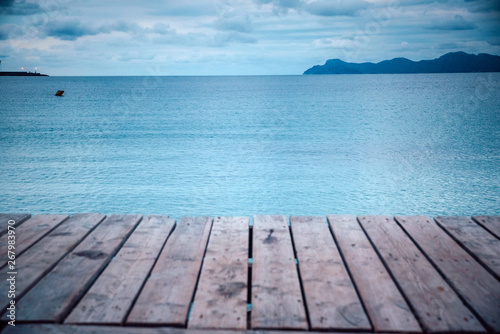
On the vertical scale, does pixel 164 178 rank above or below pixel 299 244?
below

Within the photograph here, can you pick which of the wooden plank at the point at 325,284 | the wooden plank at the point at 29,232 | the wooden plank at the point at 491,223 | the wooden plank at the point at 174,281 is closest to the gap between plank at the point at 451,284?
the wooden plank at the point at 325,284

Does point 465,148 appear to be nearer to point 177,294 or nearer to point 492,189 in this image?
point 492,189

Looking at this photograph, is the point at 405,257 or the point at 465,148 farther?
the point at 465,148

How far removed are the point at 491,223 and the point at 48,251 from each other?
4.49 meters

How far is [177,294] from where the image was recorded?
2463 mm

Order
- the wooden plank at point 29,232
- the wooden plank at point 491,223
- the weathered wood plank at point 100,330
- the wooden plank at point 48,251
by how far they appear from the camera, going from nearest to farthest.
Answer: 1. the weathered wood plank at point 100,330
2. the wooden plank at point 48,251
3. the wooden plank at point 29,232
4. the wooden plank at point 491,223

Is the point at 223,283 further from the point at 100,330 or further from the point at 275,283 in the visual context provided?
the point at 100,330

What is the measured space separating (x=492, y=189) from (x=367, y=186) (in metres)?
4.51

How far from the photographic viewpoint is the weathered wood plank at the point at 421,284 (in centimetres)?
222

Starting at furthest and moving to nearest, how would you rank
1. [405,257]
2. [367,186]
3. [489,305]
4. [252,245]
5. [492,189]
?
1. [367,186]
2. [492,189]
3. [252,245]
4. [405,257]
5. [489,305]

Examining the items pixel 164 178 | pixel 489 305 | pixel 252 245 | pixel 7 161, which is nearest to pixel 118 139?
pixel 7 161

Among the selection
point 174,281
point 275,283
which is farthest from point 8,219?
point 275,283

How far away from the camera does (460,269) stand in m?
2.88

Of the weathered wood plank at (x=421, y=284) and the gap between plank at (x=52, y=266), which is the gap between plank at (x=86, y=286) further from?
the weathered wood plank at (x=421, y=284)
